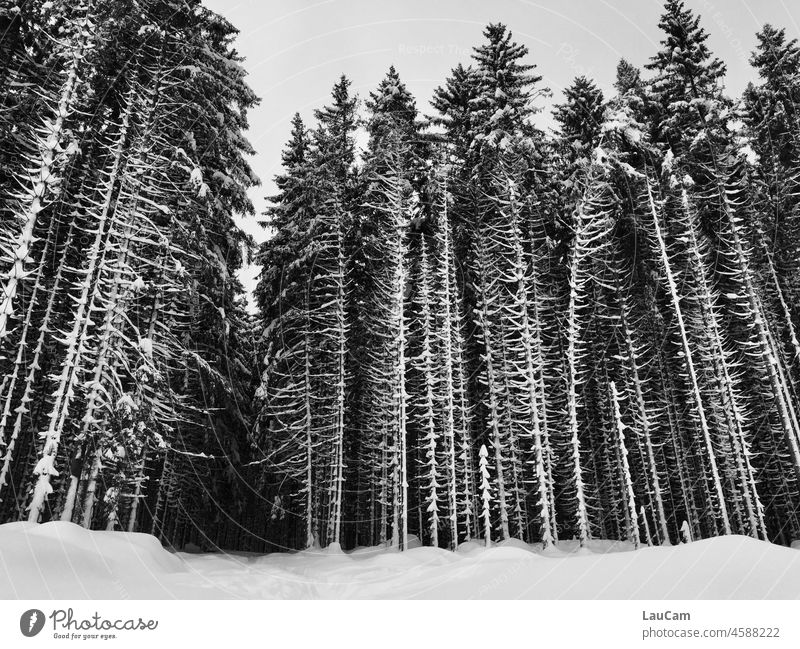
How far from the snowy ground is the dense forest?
15.2 ft

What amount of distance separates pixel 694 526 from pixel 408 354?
60.9 feet

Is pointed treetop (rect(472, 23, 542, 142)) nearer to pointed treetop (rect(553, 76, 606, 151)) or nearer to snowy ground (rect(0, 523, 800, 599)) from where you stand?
pointed treetop (rect(553, 76, 606, 151))

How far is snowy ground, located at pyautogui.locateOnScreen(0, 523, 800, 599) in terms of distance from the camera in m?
7.46

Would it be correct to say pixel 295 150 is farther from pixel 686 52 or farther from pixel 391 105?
pixel 686 52

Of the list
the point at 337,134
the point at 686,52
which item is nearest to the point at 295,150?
the point at 337,134

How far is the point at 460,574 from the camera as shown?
10.8 meters

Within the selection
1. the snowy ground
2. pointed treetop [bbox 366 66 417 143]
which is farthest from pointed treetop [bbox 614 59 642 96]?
the snowy ground

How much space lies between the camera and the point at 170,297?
53.0ft
